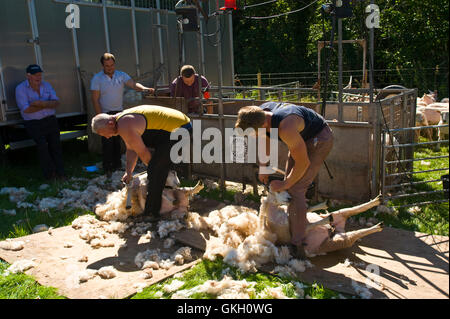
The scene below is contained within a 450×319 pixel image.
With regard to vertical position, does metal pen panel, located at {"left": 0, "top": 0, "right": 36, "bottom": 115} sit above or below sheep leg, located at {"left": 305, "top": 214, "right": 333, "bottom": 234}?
above

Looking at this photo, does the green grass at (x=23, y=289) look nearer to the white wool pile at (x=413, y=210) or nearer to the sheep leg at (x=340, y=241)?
the sheep leg at (x=340, y=241)

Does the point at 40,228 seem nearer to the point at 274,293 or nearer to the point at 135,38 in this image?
the point at 274,293

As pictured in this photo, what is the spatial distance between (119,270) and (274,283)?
160 centimetres

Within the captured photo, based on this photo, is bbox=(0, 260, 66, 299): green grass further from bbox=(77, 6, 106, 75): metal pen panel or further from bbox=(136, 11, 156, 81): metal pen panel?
bbox=(136, 11, 156, 81): metal pen panel

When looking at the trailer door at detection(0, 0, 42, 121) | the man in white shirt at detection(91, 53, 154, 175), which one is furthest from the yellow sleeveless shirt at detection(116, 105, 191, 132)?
the trailer door at detection(0, 0, 42, 121)

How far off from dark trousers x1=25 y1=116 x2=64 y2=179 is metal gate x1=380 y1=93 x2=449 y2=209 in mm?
5485

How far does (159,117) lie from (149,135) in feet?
0.95

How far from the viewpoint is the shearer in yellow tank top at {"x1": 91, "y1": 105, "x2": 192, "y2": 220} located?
16.2ft

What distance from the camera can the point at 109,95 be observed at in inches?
310

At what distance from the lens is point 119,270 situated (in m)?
4.28

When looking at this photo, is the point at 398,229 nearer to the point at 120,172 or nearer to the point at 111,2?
the point at 120,172

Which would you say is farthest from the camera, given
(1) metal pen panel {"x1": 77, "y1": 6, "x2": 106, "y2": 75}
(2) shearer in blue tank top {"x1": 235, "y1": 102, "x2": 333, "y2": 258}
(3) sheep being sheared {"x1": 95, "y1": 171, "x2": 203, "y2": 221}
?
(1) metal pen panel {"x1": 77, "y1": 6, "x2": 106, "y2": 75}

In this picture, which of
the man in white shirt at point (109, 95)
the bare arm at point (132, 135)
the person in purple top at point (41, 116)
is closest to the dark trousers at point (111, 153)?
the man in white shirt at point (109, 95)

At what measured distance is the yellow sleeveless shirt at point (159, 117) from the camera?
5.17 m
